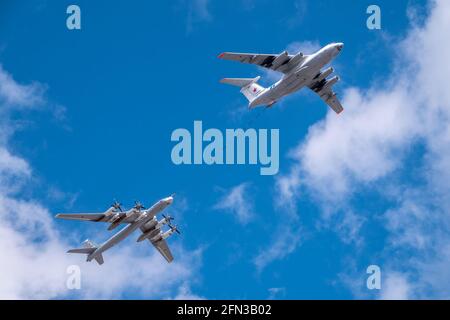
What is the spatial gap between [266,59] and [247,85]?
8.07 meters

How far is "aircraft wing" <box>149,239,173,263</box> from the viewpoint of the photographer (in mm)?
73669

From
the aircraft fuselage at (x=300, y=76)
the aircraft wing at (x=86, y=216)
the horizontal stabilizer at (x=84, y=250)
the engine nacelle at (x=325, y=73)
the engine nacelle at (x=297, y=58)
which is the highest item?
the engine nacelle at (x=325, y=73)

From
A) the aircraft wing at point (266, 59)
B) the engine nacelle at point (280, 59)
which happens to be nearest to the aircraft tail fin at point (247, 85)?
the aircraft wing at point (266, 59)

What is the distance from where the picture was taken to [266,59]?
2562 inches

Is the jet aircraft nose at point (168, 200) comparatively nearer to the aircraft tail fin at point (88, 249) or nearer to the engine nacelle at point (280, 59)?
the aircraft tail fin at point (88, 249)

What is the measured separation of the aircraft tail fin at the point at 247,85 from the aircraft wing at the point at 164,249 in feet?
59.1

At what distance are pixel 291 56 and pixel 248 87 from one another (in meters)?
9.86

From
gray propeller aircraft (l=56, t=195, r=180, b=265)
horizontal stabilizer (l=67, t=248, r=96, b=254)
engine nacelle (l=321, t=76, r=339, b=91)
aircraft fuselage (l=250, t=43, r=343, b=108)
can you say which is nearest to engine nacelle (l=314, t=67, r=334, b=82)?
aircraft fuselage (l=250, t=43, r=343, b=108)

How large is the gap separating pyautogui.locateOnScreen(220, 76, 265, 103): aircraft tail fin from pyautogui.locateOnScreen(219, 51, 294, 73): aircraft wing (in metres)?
6.05

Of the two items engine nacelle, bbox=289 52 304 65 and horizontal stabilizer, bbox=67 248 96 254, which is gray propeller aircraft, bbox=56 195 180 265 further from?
engine nacelle, bbox=289 52 304 65

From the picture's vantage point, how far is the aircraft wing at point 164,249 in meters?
73.7

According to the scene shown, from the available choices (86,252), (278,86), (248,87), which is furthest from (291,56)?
(86,252)

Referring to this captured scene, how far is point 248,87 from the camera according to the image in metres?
72.6
